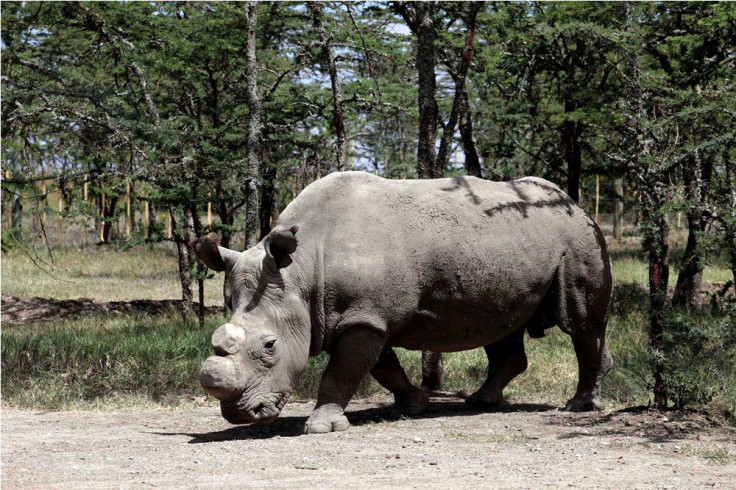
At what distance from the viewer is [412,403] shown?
26.3ft

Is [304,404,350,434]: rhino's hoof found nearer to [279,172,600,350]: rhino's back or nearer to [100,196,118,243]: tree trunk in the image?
[279,172,600,350]: rhino's back

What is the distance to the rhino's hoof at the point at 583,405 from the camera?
812 cm

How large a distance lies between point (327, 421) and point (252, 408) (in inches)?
29.1

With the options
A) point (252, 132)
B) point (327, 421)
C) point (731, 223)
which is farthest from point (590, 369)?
point (252, 132)

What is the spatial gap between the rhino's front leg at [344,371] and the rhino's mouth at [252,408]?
478 mm

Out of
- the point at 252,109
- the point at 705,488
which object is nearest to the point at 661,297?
the point at 705,488

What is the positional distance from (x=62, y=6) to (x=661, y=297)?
970 cm

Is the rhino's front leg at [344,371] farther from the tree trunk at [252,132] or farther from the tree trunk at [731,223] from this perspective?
the tree trunk at [252,132]

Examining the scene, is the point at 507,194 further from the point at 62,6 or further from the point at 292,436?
the point at 62,6

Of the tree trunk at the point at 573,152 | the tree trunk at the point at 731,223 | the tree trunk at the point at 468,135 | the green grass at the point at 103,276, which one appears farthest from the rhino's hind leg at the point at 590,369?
the green grass at the point at 103,276

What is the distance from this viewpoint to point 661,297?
7.49m

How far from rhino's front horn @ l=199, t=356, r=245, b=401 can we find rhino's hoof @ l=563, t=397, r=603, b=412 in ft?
10.2

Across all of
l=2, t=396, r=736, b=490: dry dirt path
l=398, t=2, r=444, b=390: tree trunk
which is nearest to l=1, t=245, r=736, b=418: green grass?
l=398, t=2, r=444, b=390: tree trunk

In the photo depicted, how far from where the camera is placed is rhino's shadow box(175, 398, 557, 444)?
7359 millimetres
